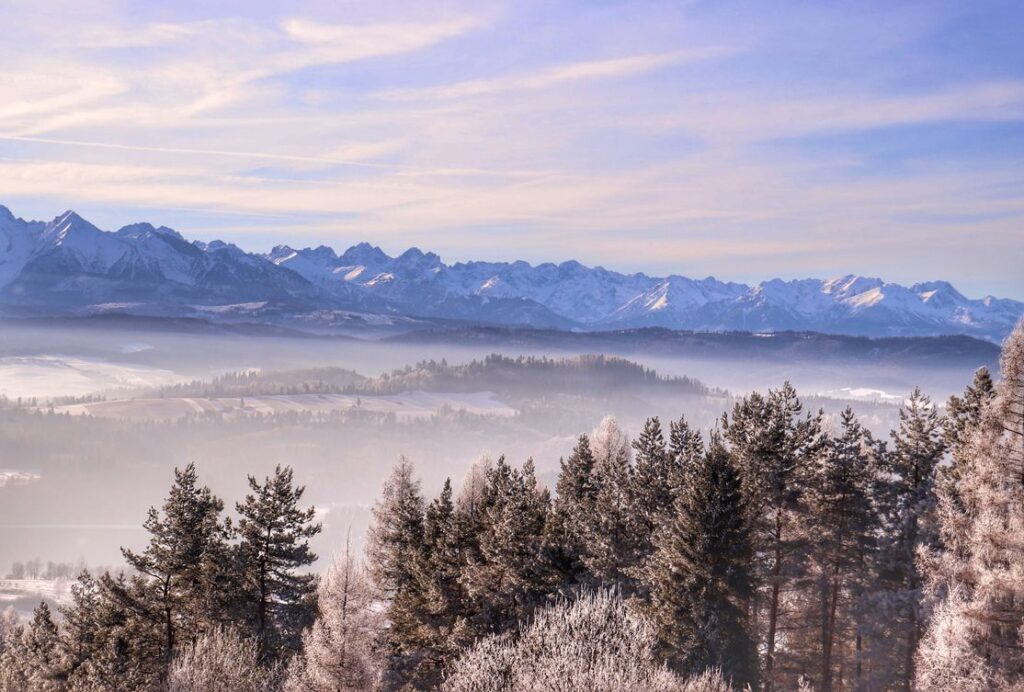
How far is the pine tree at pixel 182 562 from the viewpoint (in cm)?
5244

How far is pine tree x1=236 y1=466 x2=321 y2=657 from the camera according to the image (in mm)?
55344

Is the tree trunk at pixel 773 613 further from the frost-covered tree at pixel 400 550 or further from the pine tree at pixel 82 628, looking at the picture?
the pine tree at pixel 82 628

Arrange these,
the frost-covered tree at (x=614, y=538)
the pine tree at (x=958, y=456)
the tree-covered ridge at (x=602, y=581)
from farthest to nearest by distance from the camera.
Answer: the frost-covered tree at (x=614, y=538) < the tree-covered ridge at (x=602, y=581) < the pine tree at (x=958, y=456)

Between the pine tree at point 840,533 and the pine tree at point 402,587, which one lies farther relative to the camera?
the pine tree at point 402,587

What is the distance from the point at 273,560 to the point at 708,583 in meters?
28.0

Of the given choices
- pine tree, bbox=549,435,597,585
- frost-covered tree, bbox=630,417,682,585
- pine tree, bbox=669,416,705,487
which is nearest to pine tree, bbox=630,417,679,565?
frost-covered tree, bbox=630,417,682,585

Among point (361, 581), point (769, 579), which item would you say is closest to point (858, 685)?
point (769, 579)

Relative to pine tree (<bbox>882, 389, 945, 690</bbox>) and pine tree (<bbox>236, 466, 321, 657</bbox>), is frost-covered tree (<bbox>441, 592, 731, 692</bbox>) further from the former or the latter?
pine tree (<bbox>236, 466, 321, 657</bbox>)

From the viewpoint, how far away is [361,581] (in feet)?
174

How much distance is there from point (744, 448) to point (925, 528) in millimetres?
11102

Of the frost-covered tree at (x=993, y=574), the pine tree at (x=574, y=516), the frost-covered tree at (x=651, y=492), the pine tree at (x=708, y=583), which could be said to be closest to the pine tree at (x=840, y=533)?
the pine tree at (x=708, y=583)

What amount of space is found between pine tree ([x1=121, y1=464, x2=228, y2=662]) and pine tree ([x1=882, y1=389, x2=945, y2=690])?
41.6m

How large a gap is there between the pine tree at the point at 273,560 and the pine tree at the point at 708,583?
2403 centimetres

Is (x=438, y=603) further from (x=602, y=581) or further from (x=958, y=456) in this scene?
(x=958, y=456)
